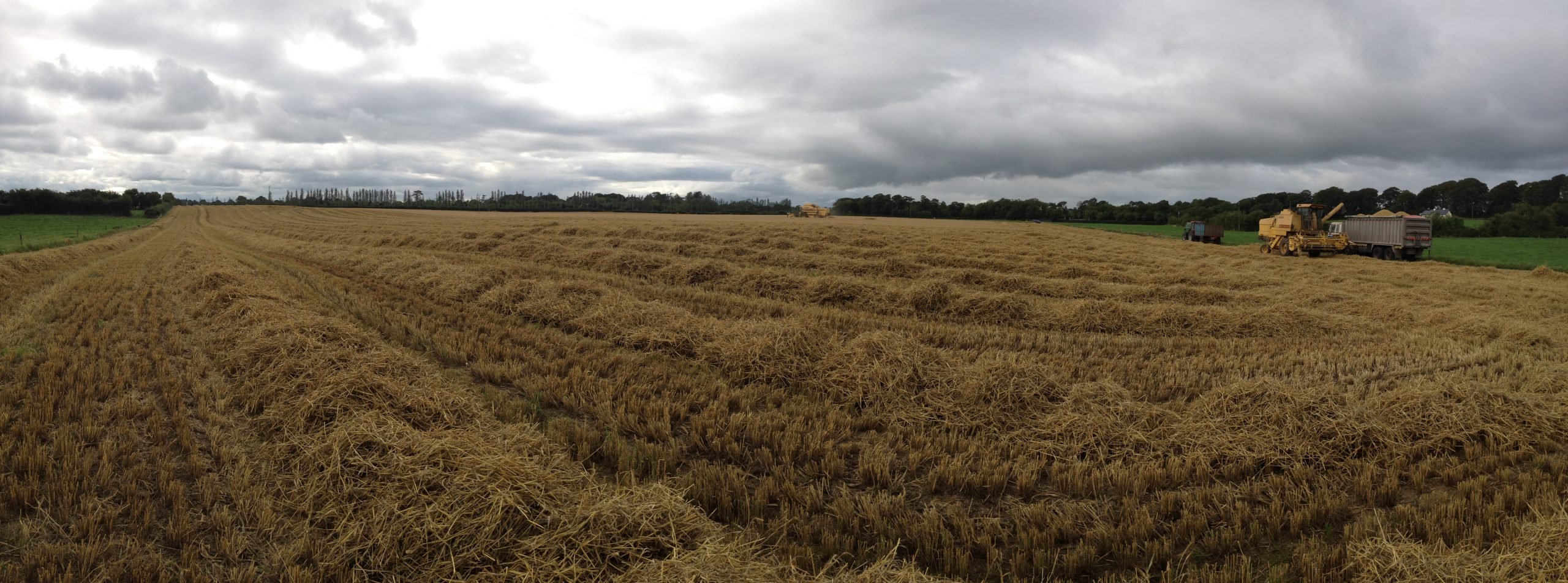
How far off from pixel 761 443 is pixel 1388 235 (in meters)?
36.1

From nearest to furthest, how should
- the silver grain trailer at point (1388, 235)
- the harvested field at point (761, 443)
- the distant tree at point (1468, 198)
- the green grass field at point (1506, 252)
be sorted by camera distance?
the harvested field at point (761, 443), the green grass field at point (1506, 252), the silver grain trailer at point (1388, 235), the distant tree at point (1468, 198)

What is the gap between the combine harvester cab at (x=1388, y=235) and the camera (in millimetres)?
27953

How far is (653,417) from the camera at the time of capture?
5.82 meters

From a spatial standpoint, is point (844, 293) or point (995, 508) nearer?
point (995, 508)

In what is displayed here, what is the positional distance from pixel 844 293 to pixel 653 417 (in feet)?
27.3

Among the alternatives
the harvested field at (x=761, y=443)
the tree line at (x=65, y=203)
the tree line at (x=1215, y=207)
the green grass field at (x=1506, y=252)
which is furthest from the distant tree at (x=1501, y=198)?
the tree line at (x=65, y=203)

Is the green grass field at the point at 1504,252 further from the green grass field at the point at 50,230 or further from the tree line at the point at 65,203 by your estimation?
the tree line at the point at 65,203

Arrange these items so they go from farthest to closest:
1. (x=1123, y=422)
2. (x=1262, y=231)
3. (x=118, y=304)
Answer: (x=1262, y=231) → (x=118, y=304) → (x=1123, y=422)

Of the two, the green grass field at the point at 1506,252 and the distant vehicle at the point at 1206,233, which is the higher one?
the distant vehicle at the point at 1206,233

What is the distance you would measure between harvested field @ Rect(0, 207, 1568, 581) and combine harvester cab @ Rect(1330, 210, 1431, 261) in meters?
22.2

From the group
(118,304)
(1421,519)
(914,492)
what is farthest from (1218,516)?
(118,304)

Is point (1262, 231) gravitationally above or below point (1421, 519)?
above

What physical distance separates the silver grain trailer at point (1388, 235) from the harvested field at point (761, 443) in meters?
22.2

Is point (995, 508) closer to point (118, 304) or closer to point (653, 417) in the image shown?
point (653, 417)
